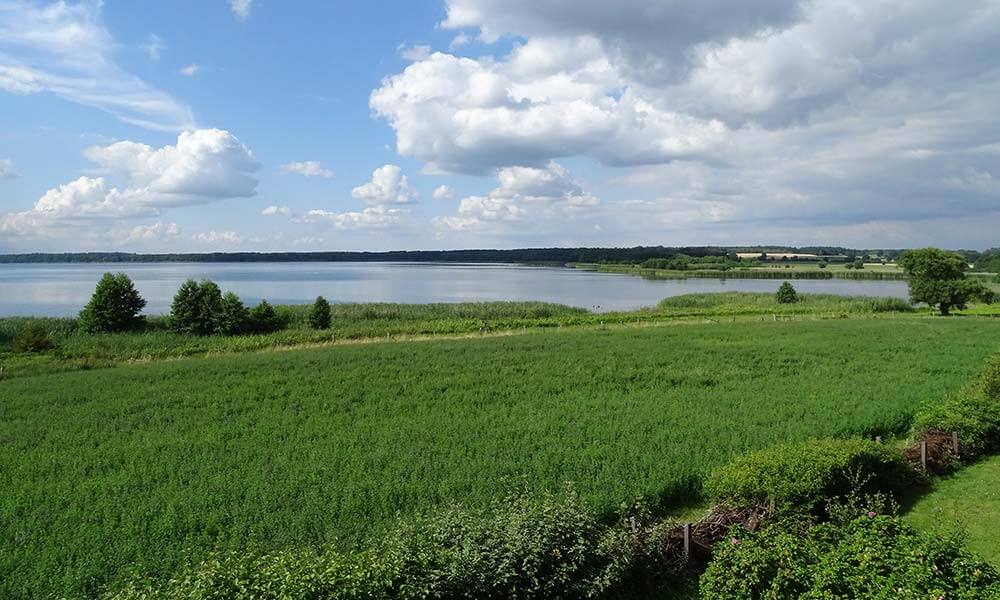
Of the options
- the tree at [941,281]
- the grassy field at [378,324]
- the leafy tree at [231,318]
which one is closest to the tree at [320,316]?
the grassy field at [378,324]

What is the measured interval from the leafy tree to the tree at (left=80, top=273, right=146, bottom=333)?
259 inches

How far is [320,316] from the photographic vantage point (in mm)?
49188

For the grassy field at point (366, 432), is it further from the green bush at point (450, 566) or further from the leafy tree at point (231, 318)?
the leafy tree at point (231, 318)

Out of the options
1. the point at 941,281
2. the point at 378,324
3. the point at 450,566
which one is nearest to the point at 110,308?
the point at 378,324

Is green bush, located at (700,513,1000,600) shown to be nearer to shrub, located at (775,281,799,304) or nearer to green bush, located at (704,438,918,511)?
green bush, located at (704,438,918,511)

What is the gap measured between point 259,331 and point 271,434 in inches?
1352

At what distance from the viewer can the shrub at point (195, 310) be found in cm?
4622

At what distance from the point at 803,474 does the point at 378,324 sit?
137ft

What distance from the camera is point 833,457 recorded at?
10.8 m

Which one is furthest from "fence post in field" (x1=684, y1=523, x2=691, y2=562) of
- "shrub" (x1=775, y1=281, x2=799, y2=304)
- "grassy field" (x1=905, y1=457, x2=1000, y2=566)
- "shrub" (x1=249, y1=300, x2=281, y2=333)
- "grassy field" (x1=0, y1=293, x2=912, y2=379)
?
"shrub" (x1=775, y1=281, x2=799, y2=304)

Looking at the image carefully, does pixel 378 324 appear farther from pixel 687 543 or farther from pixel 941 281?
pixel 941 281

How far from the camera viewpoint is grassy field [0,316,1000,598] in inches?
388

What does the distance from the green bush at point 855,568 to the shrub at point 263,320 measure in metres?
45.3

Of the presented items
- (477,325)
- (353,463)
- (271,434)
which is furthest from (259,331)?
(353,463)
